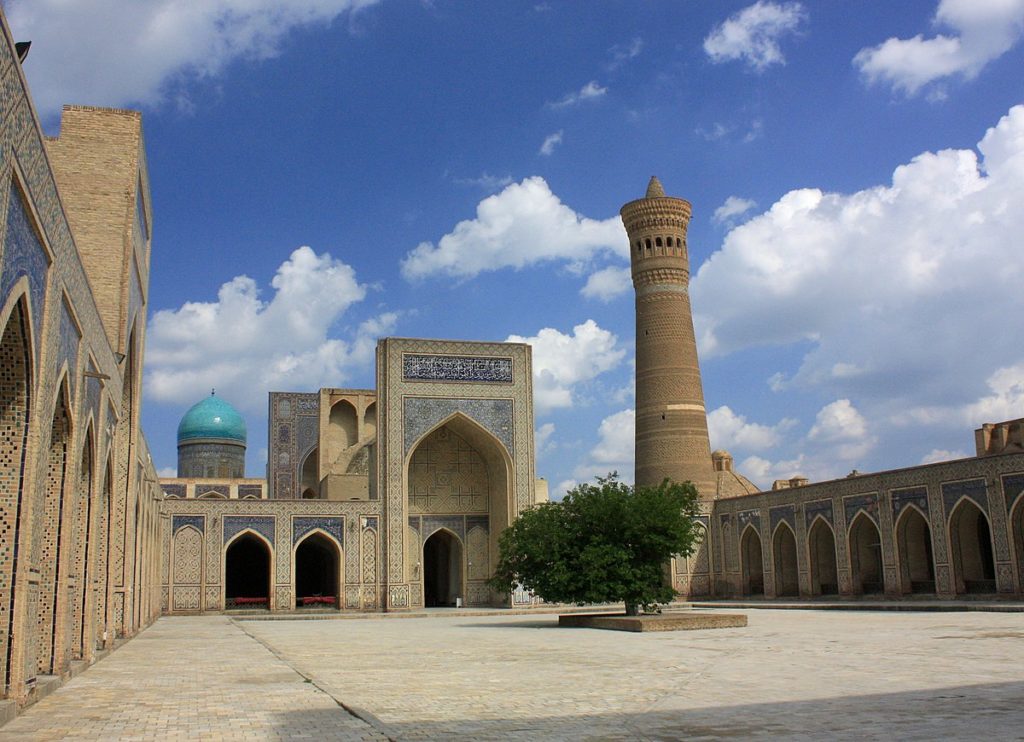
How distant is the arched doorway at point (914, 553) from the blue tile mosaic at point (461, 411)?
8.64 meters

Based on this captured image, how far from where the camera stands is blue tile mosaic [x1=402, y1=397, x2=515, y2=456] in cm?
2348

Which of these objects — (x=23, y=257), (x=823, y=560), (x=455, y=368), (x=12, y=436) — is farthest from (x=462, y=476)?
(x=23, y=257)

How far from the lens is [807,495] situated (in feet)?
74.3

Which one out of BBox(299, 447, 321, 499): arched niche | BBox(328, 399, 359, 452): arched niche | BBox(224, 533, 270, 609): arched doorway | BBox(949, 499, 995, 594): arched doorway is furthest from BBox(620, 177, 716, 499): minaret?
BBox(224, 533, 270, 609): arched doorway

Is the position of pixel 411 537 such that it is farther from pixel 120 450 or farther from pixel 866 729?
pixel 866 729

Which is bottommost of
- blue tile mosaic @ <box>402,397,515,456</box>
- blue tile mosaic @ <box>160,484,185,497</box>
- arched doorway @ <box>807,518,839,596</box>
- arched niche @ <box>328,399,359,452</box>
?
arched doorway @ <box>807,518,839,596</box>

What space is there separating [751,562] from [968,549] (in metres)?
6.87

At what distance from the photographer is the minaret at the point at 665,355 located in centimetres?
2817

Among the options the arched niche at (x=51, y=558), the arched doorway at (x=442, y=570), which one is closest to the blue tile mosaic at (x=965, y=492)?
the arched doorway at (x=442, y=570)

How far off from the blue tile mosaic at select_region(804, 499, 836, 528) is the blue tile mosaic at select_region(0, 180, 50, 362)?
726 inches

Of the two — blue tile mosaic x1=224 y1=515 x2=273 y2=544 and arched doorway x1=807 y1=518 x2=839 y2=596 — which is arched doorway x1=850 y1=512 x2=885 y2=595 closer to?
arched doorway x1=807 y1=518 x2=839 y2=596

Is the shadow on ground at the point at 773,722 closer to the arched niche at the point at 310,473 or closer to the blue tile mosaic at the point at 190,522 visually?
the blue tile mosaic at the point at 190,522

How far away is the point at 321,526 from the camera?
23172 millimetres

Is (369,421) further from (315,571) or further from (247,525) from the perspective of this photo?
(247,525)
